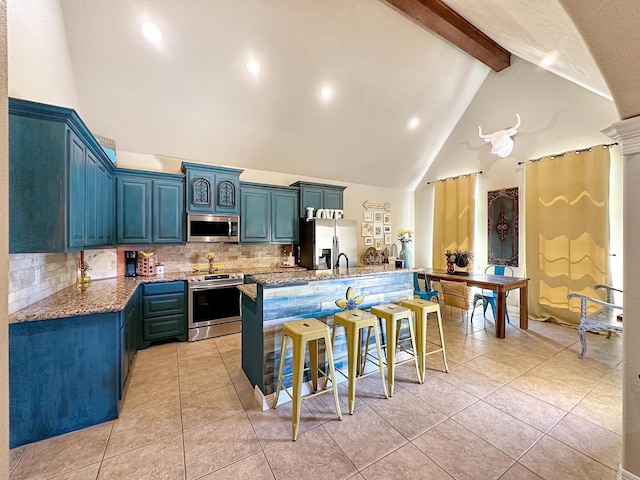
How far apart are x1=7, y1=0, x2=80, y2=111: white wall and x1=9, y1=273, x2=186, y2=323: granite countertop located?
1.50m

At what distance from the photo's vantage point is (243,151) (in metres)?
4.27

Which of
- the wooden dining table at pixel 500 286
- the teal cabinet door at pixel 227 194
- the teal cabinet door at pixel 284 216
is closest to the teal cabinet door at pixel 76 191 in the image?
the teal cabinet door at pixel 227 194

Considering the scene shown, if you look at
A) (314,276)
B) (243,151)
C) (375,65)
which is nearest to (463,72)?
(375,65)

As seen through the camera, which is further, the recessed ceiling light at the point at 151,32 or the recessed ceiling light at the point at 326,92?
the recessed ceiling light at the point at 326,92

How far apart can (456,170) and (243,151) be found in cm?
434

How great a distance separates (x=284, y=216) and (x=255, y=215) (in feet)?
1.70

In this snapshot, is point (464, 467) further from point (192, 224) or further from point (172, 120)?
point (172, 120)

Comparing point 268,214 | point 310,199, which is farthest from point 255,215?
point 310,199

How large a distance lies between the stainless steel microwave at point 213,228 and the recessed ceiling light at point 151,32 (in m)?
2.00

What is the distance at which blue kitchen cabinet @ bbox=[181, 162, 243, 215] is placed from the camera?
12.0 feet

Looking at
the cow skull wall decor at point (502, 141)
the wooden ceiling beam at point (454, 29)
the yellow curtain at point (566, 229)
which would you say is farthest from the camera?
the cow skull wall decor at point (502, 141)

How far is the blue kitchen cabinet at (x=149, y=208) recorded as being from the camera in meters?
3.29

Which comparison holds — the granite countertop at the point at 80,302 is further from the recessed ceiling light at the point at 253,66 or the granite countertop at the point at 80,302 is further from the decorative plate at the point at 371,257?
the decorative plate at the point at 371,257

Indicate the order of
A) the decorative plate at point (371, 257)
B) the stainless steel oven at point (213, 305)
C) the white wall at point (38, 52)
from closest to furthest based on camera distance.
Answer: the white wall at point (38, 52) → the stainless steel oven at point (213, 305) → the decorative plate at point (371, 257)
